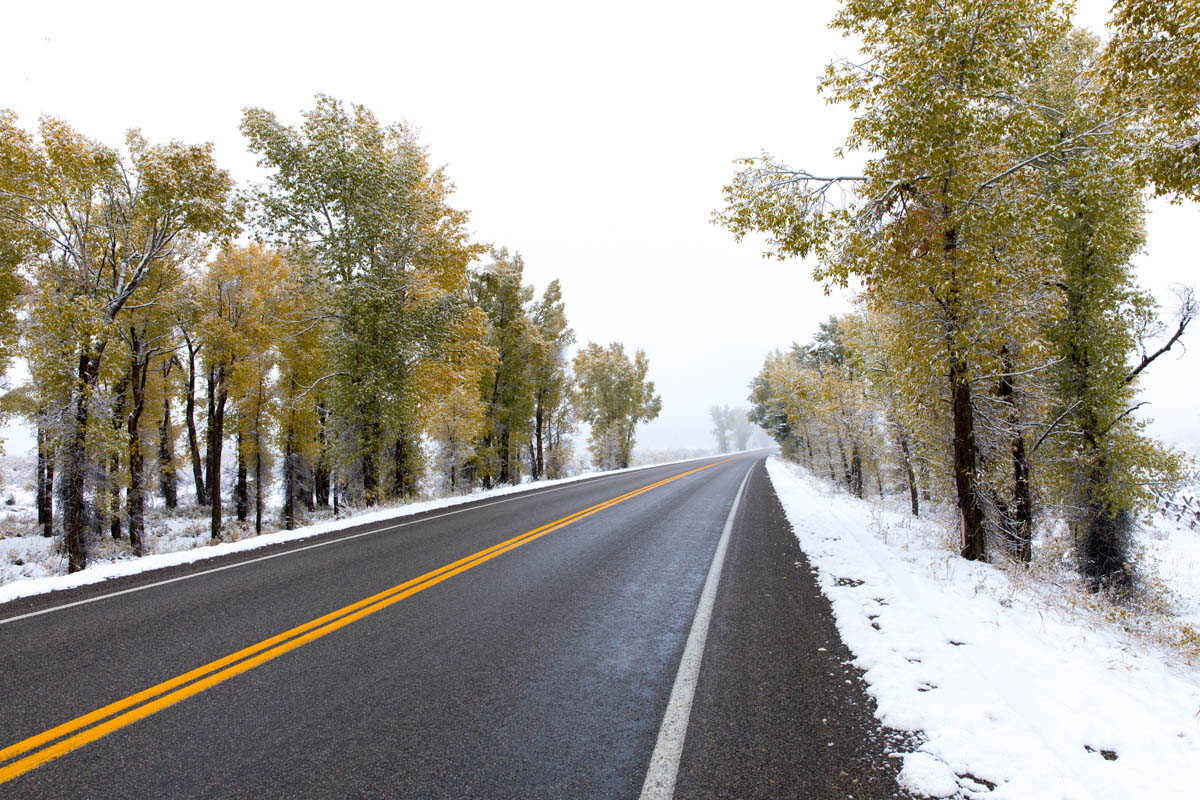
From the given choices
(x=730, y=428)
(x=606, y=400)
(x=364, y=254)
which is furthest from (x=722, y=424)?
(x=364, y=254)

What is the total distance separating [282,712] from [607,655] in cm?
226

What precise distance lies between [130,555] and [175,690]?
15804 millimetres

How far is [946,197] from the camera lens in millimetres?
Result: 7188

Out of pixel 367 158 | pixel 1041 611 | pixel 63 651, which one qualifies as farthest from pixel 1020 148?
pixel 367 158

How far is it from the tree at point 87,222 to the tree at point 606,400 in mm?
29263

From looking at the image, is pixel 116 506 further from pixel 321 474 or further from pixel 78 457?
pixel 321 474

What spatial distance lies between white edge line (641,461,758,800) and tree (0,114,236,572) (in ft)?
42.3

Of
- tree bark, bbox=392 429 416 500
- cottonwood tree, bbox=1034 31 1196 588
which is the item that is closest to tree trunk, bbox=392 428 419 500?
tree bark, bbox=392 429 416 500

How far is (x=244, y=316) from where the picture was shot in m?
18.9

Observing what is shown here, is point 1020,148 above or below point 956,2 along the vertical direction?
below

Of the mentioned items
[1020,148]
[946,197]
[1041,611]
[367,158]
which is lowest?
[1041,611]

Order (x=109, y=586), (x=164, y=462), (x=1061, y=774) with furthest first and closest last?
(x=164, y=462) → (x=109, y=586) → (x=1061, y=774)

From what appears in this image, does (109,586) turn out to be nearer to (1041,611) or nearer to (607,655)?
(607,655)

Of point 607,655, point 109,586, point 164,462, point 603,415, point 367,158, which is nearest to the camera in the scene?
point 607,655
